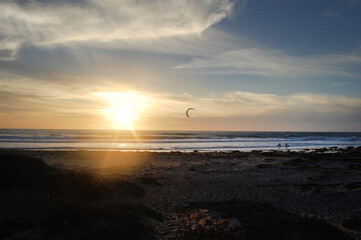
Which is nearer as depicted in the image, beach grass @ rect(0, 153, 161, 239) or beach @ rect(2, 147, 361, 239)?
beach grass @ rect(0, 153, 161, 239)

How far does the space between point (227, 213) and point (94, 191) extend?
5.16m

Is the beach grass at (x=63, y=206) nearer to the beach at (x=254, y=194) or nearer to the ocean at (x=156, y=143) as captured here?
the beach at (x=254, y=194)

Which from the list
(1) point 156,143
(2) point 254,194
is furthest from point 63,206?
(1) point 156,143

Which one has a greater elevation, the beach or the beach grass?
the beach grass

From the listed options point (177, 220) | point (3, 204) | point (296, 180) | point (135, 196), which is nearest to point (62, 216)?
point (3, 204)

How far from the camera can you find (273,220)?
704cm

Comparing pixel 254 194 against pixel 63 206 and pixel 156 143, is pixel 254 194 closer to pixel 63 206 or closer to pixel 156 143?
pixel 63 206

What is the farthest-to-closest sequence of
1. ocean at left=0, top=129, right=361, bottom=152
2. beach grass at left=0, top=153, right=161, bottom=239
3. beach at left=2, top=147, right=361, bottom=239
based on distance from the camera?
ocean at left=0, top=129, right=361, bottom=152, beach at left=2, top=147, right=361, bottom=239, beach grass at left=0, top=153, right=161, bottom=239

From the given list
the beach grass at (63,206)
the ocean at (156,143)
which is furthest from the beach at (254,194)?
the ocean at (156,143)

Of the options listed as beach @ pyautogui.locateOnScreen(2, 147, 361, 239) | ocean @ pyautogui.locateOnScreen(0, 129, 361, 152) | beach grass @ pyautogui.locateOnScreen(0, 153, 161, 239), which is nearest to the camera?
beach grass @ pyautogui.locateOnScreen(0, 153, 161, 239)

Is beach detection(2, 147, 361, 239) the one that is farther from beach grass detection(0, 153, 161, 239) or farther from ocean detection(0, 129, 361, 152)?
ocean detection(0, 129, 361, 152)

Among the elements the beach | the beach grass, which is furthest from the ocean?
the beach grass

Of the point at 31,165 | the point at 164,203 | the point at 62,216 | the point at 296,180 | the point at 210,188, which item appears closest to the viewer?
the point at 62,216

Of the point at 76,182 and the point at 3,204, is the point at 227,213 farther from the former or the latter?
the point at 3,204
